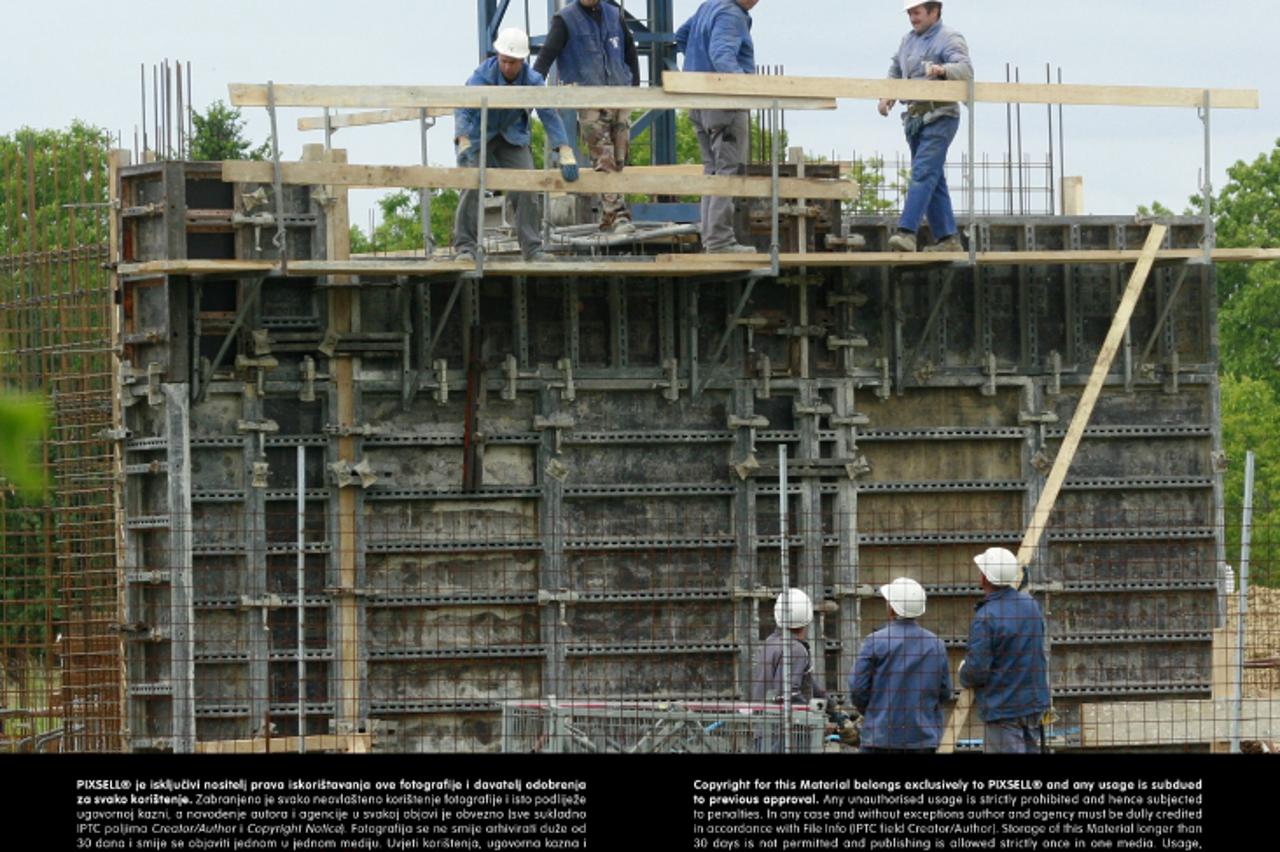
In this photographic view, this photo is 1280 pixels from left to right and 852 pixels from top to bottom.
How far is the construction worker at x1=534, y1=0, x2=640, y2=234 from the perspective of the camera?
23438 millimetres

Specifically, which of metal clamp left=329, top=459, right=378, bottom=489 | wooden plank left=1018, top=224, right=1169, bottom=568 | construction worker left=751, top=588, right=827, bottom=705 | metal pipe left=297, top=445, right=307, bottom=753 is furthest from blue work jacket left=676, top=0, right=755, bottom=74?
construction worker left=751, top=588, right=827, bottom=705

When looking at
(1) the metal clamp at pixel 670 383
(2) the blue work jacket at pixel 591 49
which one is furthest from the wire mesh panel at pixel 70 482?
(1) the metal clamp at pixel 670 383

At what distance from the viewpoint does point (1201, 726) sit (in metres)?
22.6

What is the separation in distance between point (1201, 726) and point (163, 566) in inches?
346

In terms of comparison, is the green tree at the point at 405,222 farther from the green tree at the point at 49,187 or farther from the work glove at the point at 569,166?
the work glove at the point at 569,166

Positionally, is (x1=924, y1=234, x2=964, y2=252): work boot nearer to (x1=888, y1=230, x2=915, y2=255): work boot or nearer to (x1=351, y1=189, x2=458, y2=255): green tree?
(x1=888, y1=230, x2=915, y2=255): work boot

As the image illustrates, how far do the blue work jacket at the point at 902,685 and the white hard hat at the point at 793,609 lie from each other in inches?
66.5

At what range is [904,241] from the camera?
22.7m

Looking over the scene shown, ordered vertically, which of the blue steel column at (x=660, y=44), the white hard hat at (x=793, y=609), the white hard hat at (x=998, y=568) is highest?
the blue steel column at (x=660, y=44)

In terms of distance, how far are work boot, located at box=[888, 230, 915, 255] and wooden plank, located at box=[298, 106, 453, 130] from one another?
4192mm

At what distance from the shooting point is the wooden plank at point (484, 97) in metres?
20.7

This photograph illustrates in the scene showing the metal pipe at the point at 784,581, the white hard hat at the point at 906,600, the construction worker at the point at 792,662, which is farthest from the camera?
the construction worker at the point at 792,662

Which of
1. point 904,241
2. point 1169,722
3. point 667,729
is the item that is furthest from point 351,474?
point 1169,722

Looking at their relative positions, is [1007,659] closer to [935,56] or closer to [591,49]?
[935,56]
